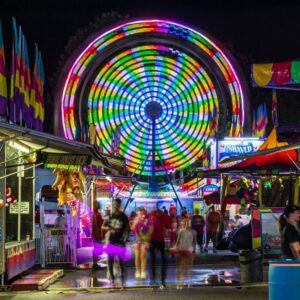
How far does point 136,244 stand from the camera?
56.9 feet

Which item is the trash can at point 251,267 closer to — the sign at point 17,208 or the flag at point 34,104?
the sign at point 17,208

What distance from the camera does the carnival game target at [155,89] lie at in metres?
63.8

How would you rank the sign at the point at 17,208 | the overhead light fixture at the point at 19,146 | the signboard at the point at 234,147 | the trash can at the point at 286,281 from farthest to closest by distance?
the signboard at the point at 234,147, the sign at the point at 17,208, the overhead light fixture at the point at 19,146, the trash can at the point at 286,281

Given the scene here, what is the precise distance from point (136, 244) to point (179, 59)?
51.5 metres

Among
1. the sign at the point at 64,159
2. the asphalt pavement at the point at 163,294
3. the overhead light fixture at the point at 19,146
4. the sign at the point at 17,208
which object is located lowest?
the asphalt pavement at the point at 163,294

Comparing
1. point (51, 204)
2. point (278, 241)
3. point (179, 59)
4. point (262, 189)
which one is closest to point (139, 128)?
point (179, 59)

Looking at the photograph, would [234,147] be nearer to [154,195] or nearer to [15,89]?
[15,89]

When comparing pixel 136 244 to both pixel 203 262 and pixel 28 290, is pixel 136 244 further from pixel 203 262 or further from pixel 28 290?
pixel 203 262

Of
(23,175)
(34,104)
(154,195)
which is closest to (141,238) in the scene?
(23,175)

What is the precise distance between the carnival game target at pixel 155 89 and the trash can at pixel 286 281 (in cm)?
5316

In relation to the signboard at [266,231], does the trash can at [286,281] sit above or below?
below

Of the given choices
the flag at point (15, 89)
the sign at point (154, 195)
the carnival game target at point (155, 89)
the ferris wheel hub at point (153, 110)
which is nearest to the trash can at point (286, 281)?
the flag at point (15, 89)

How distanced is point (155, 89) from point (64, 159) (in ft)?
174

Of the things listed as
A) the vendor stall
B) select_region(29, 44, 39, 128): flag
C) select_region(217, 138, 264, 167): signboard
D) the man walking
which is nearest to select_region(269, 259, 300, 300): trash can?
the vendor stall
